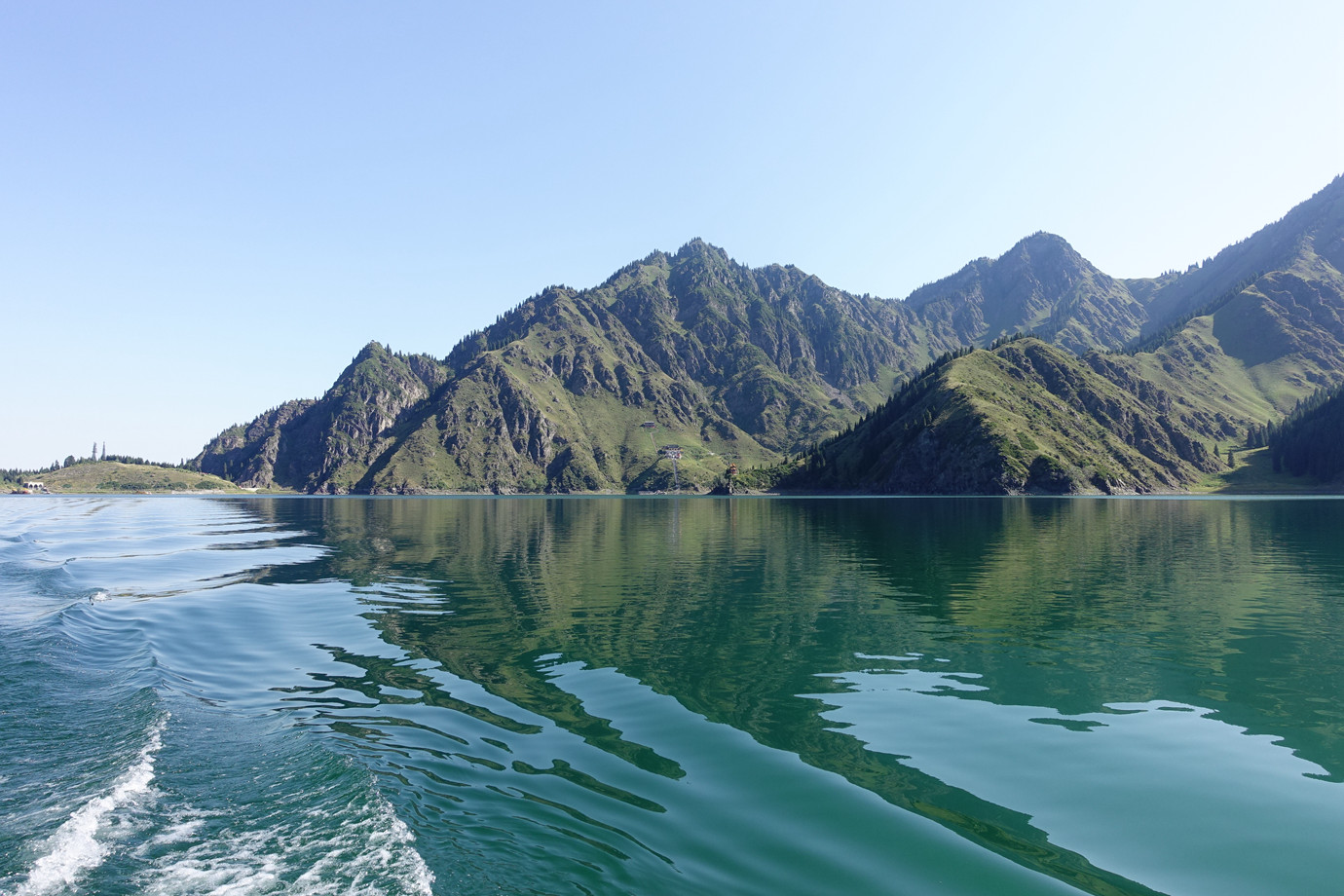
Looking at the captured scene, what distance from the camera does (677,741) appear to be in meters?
20.6

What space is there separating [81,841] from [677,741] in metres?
14.2

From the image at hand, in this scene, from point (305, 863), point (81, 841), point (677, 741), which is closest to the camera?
point (305, 863)

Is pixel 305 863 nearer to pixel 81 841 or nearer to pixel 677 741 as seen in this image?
pixel 81 841

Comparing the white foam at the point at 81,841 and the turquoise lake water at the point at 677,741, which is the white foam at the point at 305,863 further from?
the white foam at the point at 81,841

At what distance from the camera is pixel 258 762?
18.7 m

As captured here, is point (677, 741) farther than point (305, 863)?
Yes

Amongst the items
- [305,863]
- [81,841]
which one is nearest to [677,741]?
[305,863]

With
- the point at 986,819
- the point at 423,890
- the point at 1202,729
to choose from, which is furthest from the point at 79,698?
the point at 1202,729

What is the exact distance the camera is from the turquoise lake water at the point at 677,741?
13398 millimetres

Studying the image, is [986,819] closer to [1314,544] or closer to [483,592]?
[483,592]

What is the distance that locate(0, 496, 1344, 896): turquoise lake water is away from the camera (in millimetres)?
13398

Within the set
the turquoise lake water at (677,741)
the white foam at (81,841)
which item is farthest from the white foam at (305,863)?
the white foam at (81,841)

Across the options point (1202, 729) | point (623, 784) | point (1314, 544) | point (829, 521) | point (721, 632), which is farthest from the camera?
point (829, 521)

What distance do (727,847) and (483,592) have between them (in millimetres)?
42408
